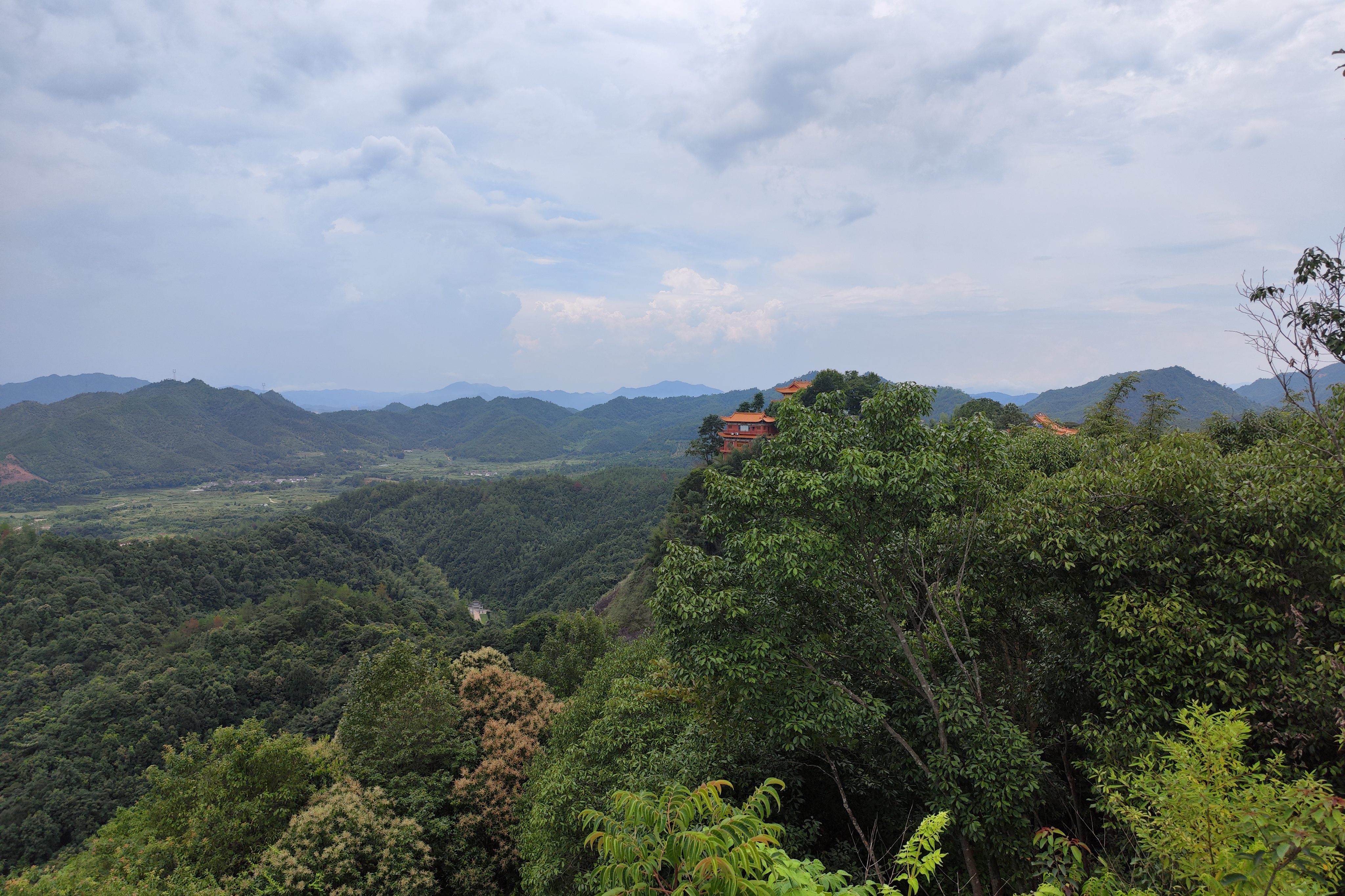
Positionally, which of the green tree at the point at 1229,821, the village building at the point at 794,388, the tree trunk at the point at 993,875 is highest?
the village building at the point at 794,388

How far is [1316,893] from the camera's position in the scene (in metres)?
2.84

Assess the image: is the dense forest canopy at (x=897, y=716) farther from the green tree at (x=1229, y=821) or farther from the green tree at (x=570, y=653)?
the green tree at (x=570, y=653)

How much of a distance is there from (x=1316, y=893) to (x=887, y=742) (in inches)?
214

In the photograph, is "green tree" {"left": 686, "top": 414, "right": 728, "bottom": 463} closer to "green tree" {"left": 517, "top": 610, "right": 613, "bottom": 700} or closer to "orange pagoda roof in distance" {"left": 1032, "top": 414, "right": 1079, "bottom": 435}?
"green tree" {"left": 517, "top": 610, "right": 613, "bottom": 700}

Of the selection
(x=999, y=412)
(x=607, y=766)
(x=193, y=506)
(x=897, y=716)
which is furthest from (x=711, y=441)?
(x=193, y=506)

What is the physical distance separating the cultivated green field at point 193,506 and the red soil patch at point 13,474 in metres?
17.5

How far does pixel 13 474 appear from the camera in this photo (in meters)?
132

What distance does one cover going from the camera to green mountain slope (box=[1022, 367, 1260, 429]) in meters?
116

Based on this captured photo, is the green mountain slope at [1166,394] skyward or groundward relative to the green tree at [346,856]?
skyward

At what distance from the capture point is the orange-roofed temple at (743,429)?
46.7 metres

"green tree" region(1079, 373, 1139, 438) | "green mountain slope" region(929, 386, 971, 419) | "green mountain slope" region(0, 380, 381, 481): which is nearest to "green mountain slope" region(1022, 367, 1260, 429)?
"green mountain slope" region(929, 386, 971, 419)

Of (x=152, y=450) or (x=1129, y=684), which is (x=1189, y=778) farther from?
(x=152, y=450)

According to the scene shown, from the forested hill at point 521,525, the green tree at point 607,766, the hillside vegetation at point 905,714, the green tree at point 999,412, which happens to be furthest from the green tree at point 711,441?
the green tree at point 607,766

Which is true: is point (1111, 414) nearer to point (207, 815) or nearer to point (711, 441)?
point (711, 441)
